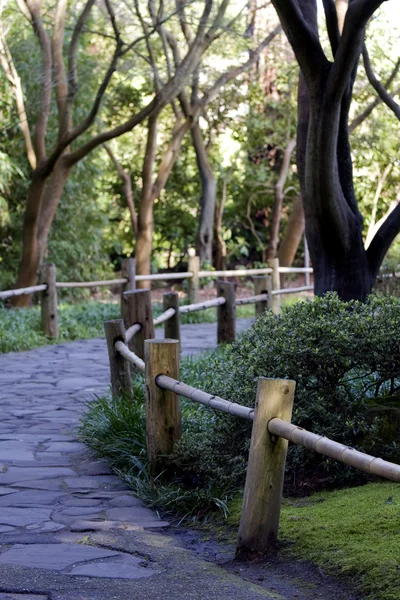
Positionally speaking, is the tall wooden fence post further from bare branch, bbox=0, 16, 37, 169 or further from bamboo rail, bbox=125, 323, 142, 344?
bare branch, bbox=0, 16, 37, 169

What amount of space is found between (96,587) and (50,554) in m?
0.45

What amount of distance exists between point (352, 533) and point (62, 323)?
993 cm

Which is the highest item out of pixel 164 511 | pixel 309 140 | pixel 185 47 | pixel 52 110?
pixel 185 47

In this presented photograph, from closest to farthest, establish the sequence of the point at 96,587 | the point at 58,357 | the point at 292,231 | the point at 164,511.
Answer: the point at 96,587, the point at 164,511, the point at 58,357, the point at 292,231

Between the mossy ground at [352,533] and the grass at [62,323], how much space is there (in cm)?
745

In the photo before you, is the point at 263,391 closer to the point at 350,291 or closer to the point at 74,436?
the point at 74,436

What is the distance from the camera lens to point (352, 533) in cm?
383

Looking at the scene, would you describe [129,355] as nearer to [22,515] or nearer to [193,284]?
[22,515]

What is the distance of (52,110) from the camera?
18.2 metres

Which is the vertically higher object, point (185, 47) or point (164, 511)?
point (185, 47)

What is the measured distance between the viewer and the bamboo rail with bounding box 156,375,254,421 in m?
4.04

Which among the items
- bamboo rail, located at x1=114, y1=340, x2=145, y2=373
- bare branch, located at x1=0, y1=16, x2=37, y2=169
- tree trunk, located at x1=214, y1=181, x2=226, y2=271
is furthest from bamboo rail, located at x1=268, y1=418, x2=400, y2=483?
tree trunk, located at x1=214, y1=181, x2=226, y2=271

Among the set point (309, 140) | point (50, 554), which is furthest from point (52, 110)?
point (50, 554)

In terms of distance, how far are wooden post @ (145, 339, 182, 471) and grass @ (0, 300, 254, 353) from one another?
21.7ft
